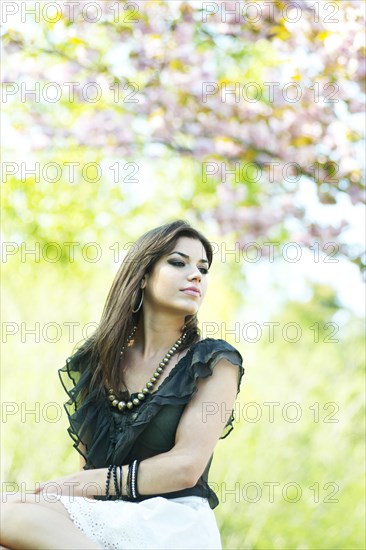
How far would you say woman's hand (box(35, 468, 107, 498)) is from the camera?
2.03 meters

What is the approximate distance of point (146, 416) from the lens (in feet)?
7.01

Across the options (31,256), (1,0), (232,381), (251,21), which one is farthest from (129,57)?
(31,256)

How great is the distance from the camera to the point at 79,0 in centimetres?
409

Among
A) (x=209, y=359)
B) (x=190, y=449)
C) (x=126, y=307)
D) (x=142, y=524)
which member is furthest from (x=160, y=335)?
(x=142, y=524)

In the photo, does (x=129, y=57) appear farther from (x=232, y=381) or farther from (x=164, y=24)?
(x=232, y=381)

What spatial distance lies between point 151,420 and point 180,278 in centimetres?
38

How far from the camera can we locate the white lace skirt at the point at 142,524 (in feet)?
6.20

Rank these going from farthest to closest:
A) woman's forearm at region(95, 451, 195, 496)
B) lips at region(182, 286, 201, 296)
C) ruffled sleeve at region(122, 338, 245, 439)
Result: lips at region(182, 286, 201, 296) < ruffled sleeve at region(122, 338, 245, 439) < woman's forearm at region(95, 451, 195, 496)

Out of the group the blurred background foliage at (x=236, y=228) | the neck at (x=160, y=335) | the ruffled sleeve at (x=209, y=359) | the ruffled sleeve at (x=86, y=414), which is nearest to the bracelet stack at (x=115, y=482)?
the ruffled sleeve at (x=86, y=414)

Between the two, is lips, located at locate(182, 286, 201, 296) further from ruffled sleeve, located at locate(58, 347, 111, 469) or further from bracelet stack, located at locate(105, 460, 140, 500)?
bracelet stack, located at locate(105, 460, 140, 500)

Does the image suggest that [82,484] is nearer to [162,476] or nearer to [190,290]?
[162,476]

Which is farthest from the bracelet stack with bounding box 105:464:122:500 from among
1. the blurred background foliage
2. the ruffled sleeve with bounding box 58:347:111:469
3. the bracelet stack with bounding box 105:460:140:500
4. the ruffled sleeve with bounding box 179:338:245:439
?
the blurred background foliage

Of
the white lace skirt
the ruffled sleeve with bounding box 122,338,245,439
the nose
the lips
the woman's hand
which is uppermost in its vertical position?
the nose

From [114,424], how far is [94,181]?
21.2 ft
